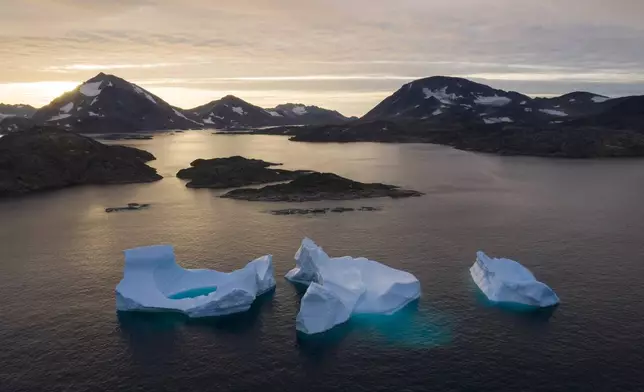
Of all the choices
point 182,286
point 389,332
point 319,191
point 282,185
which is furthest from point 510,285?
point 282,185

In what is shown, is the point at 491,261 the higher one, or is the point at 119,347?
the point at 491,261

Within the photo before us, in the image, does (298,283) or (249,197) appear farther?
(249,197)

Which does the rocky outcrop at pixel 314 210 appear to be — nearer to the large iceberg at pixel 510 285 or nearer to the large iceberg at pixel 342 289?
the large iceberg at pixel 342 289

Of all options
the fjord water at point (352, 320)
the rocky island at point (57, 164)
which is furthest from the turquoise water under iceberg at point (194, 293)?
the rocky island at point (57, 164)

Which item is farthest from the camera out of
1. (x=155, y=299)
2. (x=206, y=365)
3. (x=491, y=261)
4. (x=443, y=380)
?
(x=491, y=261)

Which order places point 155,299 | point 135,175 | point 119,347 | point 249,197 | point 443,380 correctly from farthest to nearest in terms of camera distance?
1. point 135,175
2. point 249,197
3. point 155,299
4. point 119,347
5. point 443,380

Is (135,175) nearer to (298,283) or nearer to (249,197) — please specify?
(249,197)

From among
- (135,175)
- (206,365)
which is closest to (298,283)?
(206,365)

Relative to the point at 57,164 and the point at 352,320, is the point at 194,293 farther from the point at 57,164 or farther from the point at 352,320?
the point at 57,164
